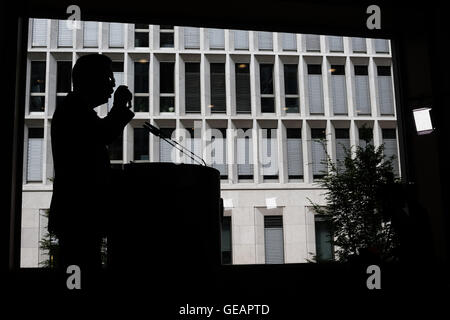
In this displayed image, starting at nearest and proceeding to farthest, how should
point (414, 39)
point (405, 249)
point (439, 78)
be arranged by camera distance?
point (405, 249) < point (439, 78) < point (414, 39)

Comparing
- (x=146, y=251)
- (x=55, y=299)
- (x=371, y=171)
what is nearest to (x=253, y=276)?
(x=146, y=251)

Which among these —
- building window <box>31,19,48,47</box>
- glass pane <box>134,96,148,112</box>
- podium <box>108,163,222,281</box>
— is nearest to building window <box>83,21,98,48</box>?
building window <box>31,19,48,47</box>

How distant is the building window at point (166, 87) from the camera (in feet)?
33.9

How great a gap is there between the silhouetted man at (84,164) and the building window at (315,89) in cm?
1043

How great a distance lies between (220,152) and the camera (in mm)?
10812

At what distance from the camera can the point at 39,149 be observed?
8508 millimetres

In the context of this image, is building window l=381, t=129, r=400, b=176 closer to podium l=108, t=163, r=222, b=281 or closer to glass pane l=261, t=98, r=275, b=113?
glass pane l=261, t=98, r=275, b=113

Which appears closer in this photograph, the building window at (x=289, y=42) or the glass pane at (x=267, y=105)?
the building window at (x=289, y=42)

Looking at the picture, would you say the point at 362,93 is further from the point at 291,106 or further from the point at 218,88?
the point at 218,88

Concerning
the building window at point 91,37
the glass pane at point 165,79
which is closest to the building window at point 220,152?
the glass pane at point 165,79

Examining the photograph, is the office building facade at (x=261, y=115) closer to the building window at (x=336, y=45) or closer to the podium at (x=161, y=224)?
the building window at (x=336, y=45)
